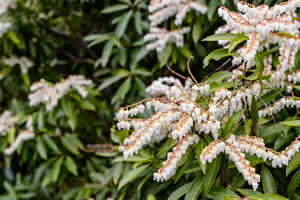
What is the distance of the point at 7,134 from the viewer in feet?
10.0

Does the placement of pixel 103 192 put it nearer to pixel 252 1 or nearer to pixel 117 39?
pixel 117 39

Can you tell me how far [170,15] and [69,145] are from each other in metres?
1.49

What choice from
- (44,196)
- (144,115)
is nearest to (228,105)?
(144,115)

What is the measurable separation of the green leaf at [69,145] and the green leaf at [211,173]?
1666 millimetres

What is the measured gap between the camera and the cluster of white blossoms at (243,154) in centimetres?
113

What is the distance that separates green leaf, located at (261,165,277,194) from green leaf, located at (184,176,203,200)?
0.30m

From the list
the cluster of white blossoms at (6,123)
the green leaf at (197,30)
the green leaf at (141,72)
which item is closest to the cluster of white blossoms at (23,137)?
the cluster of white blossoms at (6,123)

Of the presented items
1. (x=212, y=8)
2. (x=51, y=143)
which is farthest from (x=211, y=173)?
(x=51, y=143)

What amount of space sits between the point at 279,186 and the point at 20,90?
304cm

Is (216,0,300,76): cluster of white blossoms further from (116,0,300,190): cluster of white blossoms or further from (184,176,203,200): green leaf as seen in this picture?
(184,176,203,200): green leaf

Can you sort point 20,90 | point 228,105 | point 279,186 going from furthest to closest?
1. point 20,90
2. point 279,186
3. point 228,105

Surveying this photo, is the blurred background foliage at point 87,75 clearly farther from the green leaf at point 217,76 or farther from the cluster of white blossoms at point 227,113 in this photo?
the cluster of white blossoms at point 227,113

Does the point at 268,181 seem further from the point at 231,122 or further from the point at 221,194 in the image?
the point at 231,122

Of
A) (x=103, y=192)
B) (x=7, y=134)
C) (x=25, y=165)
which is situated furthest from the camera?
(x=25, y=165)
